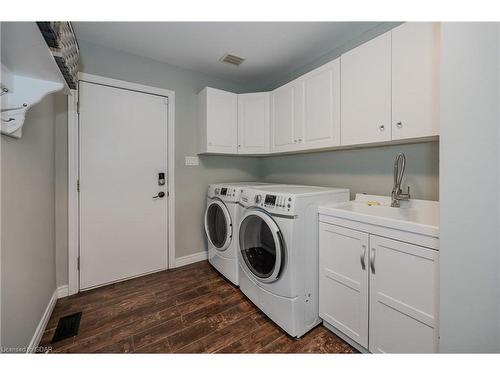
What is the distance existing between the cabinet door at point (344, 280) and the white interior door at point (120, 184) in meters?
1.77

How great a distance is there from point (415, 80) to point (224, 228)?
184 centimetres

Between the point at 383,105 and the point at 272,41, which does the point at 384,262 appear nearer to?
the point at 383,105

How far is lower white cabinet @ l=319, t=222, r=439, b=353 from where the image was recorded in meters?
0.96

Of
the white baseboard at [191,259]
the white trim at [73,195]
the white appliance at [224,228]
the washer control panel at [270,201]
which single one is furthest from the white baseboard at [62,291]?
the washer control panel at [270,201]

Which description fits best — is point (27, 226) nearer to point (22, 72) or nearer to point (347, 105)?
point (22, 72)

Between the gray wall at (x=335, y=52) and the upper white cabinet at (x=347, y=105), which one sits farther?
the gray wall at (x=335, y=52)

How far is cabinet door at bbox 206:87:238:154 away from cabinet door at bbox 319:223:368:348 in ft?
4.84

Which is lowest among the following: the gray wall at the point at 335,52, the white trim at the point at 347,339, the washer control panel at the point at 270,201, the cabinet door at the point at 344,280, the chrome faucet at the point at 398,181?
the white trim at the point at 347,339

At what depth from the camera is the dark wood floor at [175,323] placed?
1297 mm

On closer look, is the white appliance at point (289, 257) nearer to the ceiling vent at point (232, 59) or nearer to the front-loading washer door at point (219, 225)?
the front-loading washer door at point (219, 225)

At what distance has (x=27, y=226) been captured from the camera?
3.92 feet

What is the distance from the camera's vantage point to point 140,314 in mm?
1619

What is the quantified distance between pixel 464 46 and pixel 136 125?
245 cm

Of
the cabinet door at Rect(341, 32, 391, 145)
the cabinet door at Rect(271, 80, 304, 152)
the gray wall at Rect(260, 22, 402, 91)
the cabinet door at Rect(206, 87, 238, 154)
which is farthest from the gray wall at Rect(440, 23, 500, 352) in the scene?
the cabinet door at Rect(206, 87, 238, 154)
